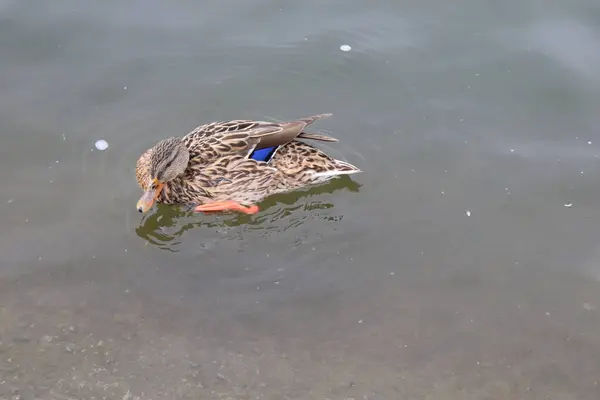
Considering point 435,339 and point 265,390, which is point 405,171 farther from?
point 265,390

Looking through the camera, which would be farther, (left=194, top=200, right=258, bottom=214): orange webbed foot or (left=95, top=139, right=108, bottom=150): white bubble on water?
(left=95, top=139, right=108, bottom=150): white bubble on water

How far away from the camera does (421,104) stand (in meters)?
7.97

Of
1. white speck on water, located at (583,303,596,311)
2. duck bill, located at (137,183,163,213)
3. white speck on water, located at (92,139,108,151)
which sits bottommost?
white speck on water, located at (583,303,596,311)

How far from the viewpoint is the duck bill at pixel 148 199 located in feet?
21.5

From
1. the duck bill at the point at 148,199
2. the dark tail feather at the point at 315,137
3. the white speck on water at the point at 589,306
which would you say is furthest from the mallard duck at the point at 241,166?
the white speck on water at the point at 589,306

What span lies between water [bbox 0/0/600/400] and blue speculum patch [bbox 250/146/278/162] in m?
0.49

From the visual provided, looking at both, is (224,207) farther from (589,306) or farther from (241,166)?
(589,306)

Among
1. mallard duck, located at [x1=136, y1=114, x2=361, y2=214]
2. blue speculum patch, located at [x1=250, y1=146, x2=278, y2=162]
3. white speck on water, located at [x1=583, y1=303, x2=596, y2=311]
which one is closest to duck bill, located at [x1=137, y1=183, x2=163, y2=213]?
mallard duck, located at [x1=136, y1=114, x2=361, y2=214]

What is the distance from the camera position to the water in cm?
534

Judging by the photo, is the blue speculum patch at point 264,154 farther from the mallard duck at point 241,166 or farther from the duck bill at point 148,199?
the duck bill at point 148,199

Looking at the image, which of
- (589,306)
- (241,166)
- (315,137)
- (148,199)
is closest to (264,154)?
(241,166)

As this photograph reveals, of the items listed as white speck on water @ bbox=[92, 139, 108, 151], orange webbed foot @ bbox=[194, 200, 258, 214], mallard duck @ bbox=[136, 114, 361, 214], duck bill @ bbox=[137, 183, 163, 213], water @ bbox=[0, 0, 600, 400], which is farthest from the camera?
white speck on water @ bbox=[92, 139, 108, 151]

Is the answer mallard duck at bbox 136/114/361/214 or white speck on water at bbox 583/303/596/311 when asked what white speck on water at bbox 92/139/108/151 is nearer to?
mallard duck at bbox 136/114/361/214

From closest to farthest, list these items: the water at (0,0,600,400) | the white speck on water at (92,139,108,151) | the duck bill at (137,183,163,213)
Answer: the water at (0,0,600,400)
the duck bill at (137,183,163,213)
the white speck on water at (92,139,108,151)
